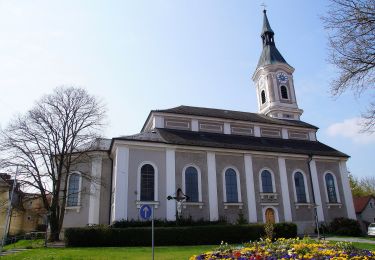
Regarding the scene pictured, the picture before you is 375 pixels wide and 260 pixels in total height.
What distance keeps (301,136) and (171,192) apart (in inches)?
669

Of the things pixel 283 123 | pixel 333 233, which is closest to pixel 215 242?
pixel 333 233

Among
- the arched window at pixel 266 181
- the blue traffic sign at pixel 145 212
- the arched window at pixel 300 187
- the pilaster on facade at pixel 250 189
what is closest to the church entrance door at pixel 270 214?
the pilaster on facade at pixel 250 189

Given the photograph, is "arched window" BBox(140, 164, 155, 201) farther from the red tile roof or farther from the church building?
the red tile roof

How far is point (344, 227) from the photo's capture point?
2589 cm

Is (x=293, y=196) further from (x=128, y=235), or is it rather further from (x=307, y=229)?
(x=128, y=235)

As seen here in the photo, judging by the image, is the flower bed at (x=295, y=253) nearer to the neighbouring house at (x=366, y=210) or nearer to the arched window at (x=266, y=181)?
the arched window at (x=266, y=181)

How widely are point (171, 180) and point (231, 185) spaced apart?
532 centimetres

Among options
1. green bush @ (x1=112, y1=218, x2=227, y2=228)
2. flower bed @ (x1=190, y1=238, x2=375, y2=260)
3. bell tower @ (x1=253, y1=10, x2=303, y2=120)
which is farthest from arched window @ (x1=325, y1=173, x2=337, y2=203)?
flower bed @ (x1=190, y1=238, x2=375, y2=260)

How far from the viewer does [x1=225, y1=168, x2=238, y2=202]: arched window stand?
84.6 feet

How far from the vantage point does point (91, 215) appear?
82.5ft

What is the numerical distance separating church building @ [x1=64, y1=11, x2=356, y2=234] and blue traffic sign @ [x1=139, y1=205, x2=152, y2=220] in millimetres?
11672

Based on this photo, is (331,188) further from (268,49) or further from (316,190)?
(268,49)

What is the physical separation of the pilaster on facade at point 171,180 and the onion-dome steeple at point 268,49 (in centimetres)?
2070

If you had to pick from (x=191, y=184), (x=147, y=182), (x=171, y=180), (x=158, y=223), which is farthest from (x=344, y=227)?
(x=147, y=182)
